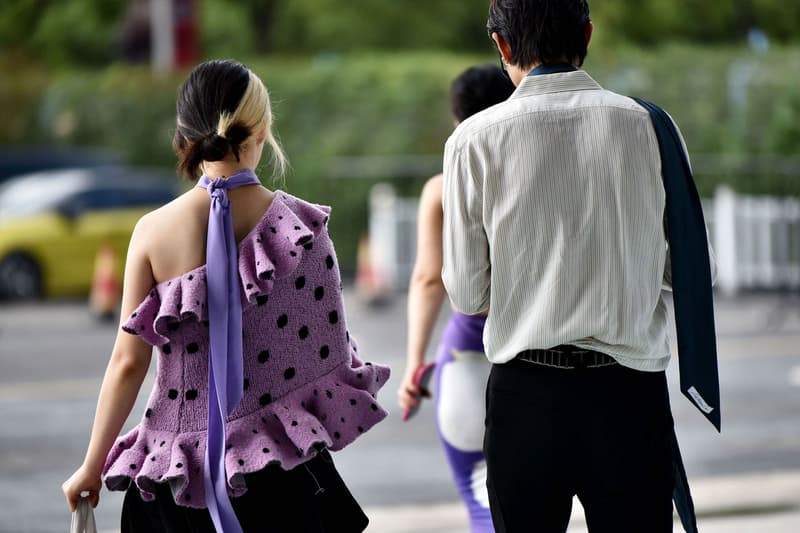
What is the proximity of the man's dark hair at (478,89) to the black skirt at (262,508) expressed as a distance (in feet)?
4.82

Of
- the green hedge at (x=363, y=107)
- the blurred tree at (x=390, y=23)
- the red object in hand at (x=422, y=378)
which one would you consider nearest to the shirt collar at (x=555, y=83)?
the red object in hand at (x=422, y=378)

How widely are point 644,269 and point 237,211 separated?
0.91 metres

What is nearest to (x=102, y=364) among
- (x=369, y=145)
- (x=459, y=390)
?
(x=459, y=390)

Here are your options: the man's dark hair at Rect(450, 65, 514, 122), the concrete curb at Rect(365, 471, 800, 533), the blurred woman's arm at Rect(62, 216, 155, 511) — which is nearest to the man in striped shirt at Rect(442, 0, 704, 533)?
the blurred woman's arm at Rect(62, 216, 155, 511)

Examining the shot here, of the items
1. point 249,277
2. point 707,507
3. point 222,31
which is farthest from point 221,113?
point 222,31

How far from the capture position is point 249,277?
3.01m

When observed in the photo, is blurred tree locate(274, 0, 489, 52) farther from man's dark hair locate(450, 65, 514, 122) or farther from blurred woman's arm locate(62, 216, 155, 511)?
→ blurred woman's arm locate(62, 216, 155, 511)

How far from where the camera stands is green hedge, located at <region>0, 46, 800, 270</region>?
66.0ft

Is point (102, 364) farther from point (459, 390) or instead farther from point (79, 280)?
point (459, 390)

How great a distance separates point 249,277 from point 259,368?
214 millimetres

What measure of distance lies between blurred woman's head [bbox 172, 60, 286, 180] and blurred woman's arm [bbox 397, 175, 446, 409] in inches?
46.8

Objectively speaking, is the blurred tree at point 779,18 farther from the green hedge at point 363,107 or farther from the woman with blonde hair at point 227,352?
the woman with blonde hair at point 227,352

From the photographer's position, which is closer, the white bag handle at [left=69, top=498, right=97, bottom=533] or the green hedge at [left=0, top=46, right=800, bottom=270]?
the white bag handle at [left=69, top=498, right=97, bottom=533]

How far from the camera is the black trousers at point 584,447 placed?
2.90 metres
